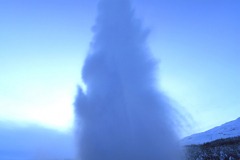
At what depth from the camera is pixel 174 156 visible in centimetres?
2030

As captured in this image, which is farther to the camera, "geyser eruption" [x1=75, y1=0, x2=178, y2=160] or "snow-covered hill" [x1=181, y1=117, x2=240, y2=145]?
"snow-covered hill" [x1=181, y1=117, x2=240, y2=145]

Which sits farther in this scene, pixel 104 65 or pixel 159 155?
pixel 104 65

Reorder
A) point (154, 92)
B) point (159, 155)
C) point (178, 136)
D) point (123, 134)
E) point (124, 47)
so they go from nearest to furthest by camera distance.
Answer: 1. point (159, 155)
2. point (123, 134)
3. point (178, 136)
4. point (154, 92)
5. point (124, 47)

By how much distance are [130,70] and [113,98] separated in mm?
5371

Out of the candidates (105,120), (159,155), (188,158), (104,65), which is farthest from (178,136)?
(104,65)

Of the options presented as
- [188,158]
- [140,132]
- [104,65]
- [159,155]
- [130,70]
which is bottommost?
[188,158]

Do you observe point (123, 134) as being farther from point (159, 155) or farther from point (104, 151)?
point (159, 155)

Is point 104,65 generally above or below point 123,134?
above

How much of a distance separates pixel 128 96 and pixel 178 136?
875 centimetres

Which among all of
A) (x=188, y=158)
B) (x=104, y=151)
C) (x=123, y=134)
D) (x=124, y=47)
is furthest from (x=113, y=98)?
(x=188, y=158)

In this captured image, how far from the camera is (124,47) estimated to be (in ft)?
90.8

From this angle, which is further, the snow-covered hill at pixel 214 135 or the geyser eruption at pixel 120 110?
the snow-covered hill at pixel 214 135

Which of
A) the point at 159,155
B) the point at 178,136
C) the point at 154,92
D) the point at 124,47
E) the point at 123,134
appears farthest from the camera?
the point at 124,47

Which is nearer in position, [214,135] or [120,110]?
[120,110]
